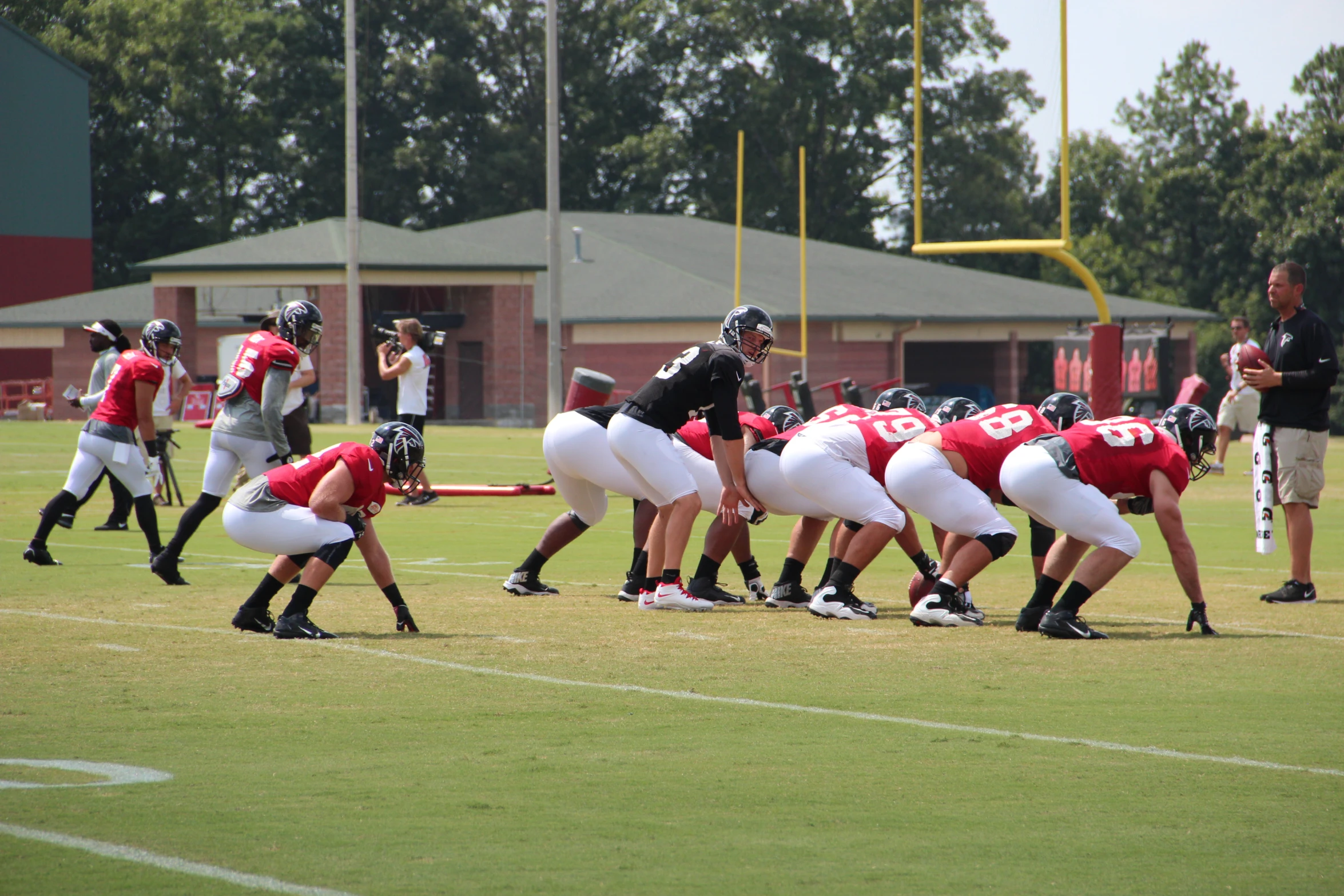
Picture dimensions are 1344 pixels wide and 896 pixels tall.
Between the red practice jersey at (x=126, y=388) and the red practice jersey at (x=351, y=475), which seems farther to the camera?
the red practice jersey at (x=126, y=388)

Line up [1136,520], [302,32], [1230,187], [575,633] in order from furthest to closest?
[302,32], [1230,187], [1136,520], [575,633]

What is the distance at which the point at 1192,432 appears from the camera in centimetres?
932

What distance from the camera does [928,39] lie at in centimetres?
6059

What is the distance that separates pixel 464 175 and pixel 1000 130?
21.0m

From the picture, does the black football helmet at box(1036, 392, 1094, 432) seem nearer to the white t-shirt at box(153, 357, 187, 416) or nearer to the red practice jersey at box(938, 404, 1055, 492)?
the red practice jersey at box(938, 404, 1055, 492)

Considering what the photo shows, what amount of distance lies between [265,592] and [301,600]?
0.26 metres

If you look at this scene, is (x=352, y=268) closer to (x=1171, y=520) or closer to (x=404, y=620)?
(x=404, y=620)

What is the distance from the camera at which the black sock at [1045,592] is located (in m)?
9.28

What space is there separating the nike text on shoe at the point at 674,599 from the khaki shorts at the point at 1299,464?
12.5 feet

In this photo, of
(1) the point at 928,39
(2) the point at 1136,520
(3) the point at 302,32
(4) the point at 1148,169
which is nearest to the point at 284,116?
(3) the point at 302,32

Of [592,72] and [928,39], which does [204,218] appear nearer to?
[592,72]

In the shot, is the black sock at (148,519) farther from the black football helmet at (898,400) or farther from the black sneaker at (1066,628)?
the black sneaker at (1066,628)

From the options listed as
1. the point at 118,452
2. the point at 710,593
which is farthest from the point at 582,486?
the point at 118,452

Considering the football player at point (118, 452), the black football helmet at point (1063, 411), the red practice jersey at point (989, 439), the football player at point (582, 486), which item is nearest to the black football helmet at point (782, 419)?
the football player at point (582, 486)
